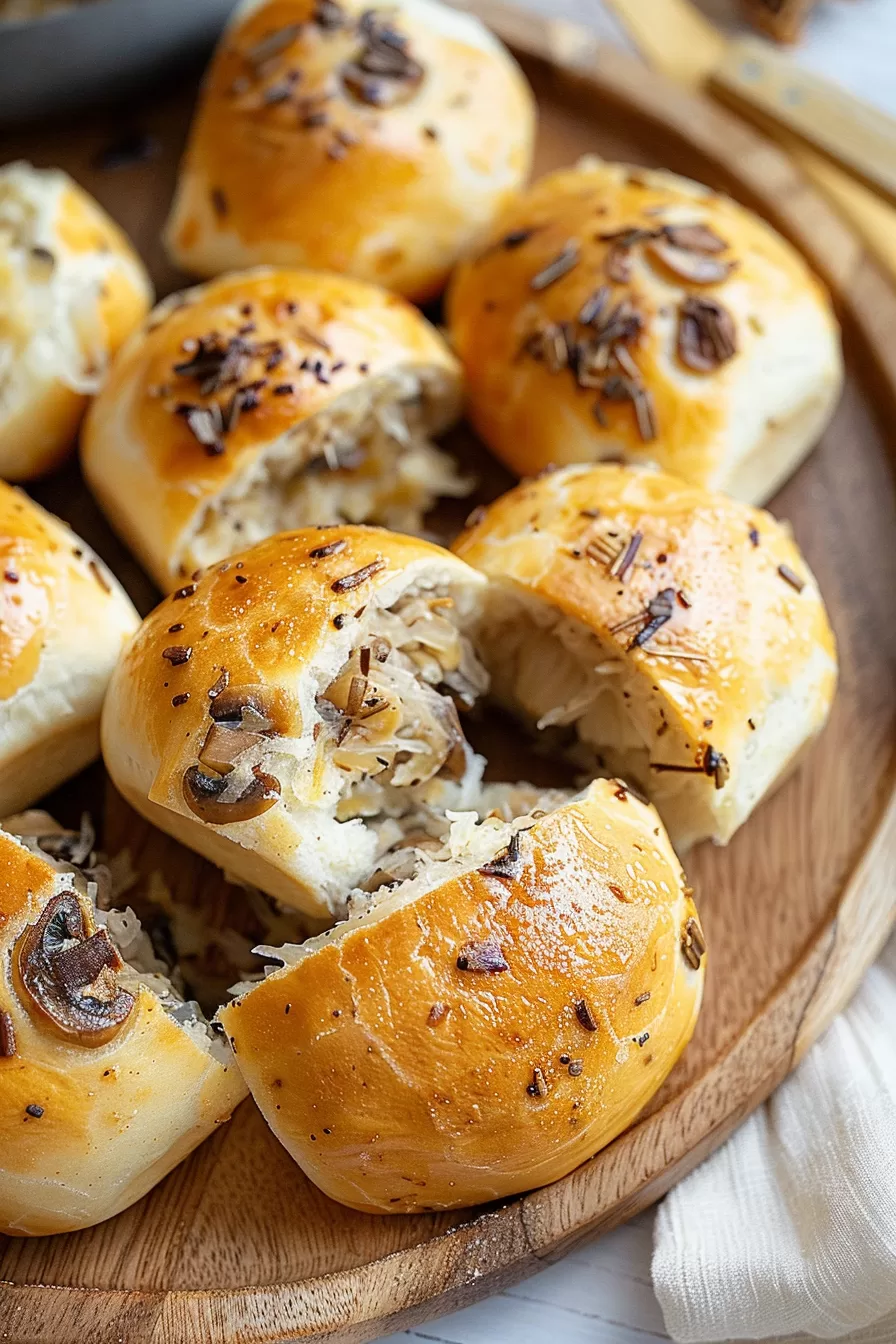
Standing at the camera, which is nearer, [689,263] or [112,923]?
[112,923]

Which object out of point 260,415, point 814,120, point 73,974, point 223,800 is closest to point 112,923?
point 73,974

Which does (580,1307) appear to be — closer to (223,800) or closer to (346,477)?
(223,800)

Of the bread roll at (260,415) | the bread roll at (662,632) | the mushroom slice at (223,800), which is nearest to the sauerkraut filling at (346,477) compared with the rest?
the bread roll at (260,415)

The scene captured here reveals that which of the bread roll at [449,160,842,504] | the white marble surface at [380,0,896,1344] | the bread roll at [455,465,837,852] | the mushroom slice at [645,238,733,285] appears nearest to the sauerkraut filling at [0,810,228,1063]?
the white marble surface at [380,0,896,1344]

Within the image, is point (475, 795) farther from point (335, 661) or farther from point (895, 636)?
point (895, 636)

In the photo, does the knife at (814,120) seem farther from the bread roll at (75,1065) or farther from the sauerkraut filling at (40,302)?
the bread roll at (75,1065)

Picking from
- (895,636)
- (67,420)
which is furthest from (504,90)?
(895,636)

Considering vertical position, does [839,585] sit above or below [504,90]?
below
